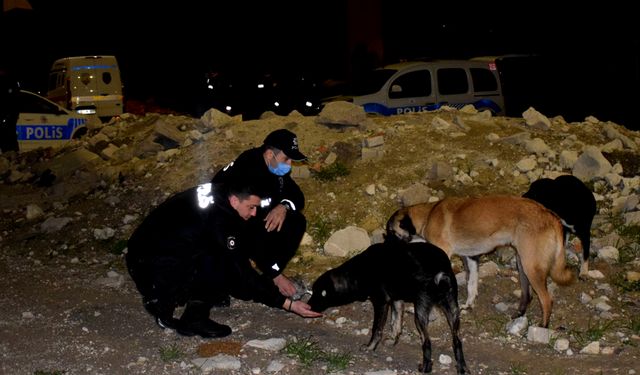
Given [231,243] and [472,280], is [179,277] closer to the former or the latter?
[231,243]

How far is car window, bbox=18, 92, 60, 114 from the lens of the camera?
46.3 ft

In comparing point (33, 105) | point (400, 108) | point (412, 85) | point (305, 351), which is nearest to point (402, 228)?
point (305, 351)

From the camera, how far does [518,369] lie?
4508mm

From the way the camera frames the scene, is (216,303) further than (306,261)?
No

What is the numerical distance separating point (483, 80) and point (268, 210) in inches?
335

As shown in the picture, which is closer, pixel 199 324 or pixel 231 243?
pixel 231 243

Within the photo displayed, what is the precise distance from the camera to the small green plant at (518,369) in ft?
14.7

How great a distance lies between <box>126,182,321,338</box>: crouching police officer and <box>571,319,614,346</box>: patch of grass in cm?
182

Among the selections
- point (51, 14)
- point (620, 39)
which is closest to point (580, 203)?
point (620, 39)

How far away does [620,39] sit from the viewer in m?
25.2

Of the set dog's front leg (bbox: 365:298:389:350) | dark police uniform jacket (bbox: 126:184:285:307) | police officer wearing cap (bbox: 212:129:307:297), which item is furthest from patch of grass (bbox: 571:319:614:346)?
police officer wearing cap (bbox: 212:129:307:297)

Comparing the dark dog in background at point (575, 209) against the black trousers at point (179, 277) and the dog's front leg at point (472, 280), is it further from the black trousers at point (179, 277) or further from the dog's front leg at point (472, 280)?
the black trousers at point (179, 277)

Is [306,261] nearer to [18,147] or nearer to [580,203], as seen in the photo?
[580,203]

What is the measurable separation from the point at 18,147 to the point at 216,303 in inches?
372
